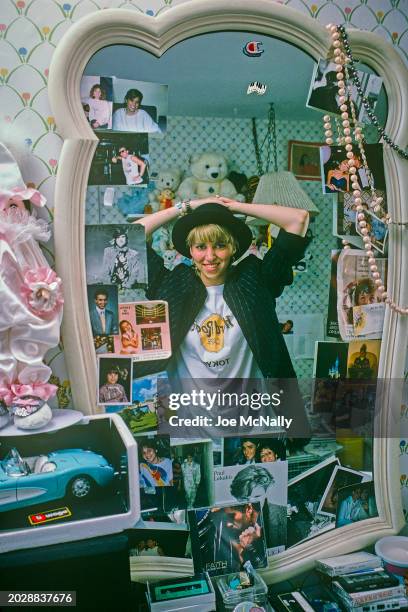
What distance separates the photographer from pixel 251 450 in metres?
1.52

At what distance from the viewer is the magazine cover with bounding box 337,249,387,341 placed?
1522 millimetres

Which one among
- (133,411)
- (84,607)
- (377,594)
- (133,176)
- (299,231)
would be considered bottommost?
(377,594)

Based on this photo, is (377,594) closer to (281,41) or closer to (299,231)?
(299,231)

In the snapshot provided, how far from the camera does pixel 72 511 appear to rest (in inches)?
49.5

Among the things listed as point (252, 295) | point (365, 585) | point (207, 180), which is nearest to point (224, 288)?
point (252, 295)

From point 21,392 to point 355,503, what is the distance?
1.05 m

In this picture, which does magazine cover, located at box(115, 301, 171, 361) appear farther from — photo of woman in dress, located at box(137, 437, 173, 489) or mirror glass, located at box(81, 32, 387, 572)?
photo of woman in dress, located at box(137, 437, 173, 489)

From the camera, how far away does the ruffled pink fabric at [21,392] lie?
4.18 feet

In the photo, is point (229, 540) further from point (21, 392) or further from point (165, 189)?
point (165, 189)

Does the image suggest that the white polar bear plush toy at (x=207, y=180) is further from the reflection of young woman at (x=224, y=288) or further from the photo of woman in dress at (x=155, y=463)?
the photo of woman in dress at (x=155, y=463)

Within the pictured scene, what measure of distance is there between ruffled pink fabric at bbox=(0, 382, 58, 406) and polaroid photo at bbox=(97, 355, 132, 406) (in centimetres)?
15

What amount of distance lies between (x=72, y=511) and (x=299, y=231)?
95cm

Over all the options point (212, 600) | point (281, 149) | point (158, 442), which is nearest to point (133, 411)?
point (158, 442)

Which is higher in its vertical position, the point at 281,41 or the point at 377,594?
the point at 281,41
